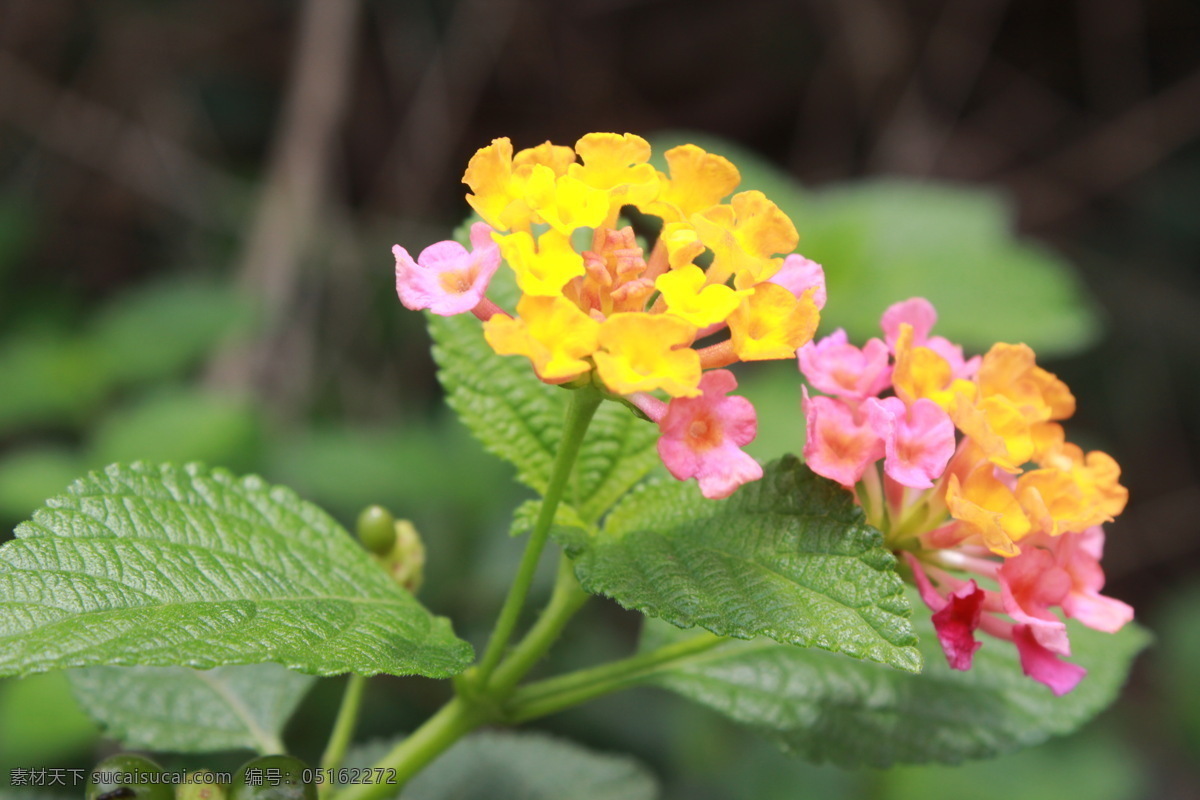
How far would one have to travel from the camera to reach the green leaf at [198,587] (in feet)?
2.38

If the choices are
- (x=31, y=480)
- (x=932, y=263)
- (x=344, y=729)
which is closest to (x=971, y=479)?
(x=344, y=729)

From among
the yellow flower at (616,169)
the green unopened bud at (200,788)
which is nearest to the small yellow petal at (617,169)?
the yellow flower at (616,169)

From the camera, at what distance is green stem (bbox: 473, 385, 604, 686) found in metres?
0.82

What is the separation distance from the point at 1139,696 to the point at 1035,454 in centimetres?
333

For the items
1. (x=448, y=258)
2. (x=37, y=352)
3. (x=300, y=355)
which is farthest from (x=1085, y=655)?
(x=37, y=352)

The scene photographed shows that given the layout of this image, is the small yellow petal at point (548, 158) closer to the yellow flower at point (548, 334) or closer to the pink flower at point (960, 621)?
the yellow flower at point (548, 334)

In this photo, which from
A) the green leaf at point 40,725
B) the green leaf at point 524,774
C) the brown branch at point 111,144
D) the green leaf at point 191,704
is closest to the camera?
the green leaf at point 191,704

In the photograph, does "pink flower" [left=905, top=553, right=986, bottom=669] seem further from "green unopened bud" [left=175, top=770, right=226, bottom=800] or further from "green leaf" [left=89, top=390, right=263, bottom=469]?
"green leaf" [left=89, top=390, right=263, bottom=469]

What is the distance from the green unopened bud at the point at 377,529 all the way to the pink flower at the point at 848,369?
0.49 m

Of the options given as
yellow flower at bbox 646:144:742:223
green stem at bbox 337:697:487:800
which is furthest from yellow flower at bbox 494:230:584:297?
green stem at bbox 337:697:487:800

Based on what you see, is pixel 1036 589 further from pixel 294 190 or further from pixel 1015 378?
pixel 294 190

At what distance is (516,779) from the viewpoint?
53.4 inches

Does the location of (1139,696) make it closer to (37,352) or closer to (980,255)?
(980,255)

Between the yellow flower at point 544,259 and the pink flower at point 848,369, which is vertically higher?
the pink flower at point 848,369
